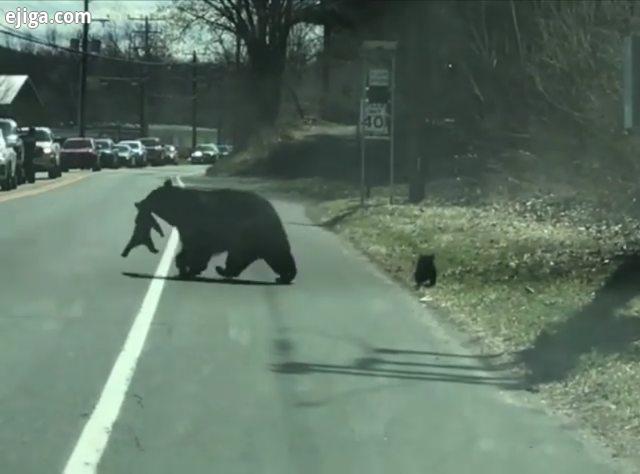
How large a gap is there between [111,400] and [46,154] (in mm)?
38478

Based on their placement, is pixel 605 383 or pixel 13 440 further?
pixel 605 383

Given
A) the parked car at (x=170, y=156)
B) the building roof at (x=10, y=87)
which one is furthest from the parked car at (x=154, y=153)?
the building roof at (x=10, y=87)

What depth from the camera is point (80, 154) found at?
6212cm

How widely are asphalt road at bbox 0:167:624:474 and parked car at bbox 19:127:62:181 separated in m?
29.6

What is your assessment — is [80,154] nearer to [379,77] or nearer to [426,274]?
[379,77]

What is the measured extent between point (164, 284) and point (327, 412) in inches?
278

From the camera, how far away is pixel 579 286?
46.4 feet

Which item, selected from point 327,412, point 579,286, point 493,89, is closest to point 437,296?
point 579,286

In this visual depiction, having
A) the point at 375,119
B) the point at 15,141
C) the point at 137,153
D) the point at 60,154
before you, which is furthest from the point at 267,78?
the point at 375,119

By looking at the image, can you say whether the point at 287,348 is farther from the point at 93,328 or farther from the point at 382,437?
the point at 382,437

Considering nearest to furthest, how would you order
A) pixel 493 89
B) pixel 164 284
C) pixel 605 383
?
pixel 605 383
pixel 164 284
pixel 493 89

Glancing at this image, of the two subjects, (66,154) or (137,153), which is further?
(137,153)

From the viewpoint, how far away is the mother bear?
49.7 feet

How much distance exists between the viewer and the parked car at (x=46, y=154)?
45.1 m
